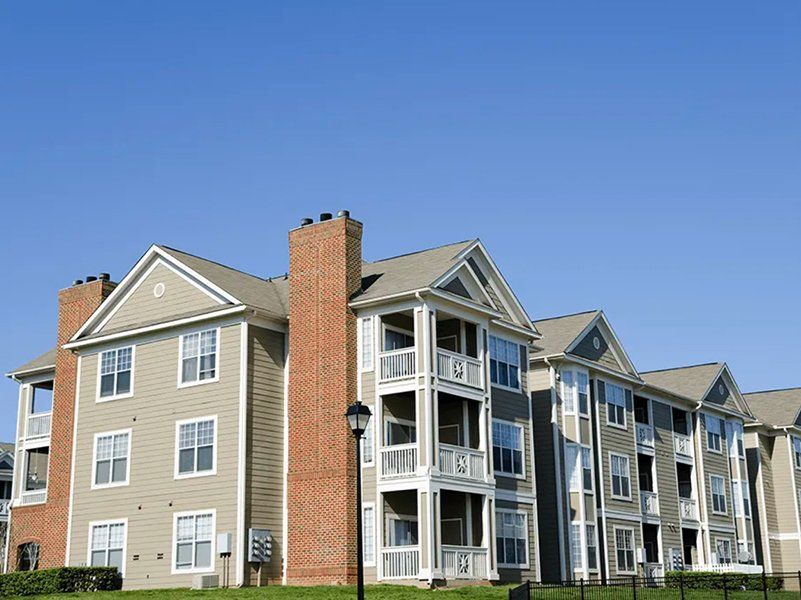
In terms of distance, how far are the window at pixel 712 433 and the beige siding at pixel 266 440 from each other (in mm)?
27063

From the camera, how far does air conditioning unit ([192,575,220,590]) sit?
33.5 metres

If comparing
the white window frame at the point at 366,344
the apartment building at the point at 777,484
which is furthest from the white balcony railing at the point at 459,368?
the apartment building at the point at 777,484

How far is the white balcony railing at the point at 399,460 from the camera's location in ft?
111

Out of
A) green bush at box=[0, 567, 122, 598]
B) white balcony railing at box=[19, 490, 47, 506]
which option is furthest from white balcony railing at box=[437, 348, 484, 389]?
white balcony railing at box=[19, 490, 47, 506]

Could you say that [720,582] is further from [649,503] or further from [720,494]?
[720,494]

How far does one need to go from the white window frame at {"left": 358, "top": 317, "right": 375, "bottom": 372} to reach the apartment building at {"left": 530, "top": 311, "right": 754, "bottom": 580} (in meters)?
10.3

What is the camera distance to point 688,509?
172 feet

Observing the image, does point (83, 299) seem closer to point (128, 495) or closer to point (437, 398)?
point (128, 495)

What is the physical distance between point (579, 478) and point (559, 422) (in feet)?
7.77

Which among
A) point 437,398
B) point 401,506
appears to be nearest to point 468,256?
point 437,398

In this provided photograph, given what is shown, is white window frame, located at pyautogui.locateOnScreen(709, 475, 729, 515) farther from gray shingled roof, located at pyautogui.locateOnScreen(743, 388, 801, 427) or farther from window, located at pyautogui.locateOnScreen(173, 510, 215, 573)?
window, located at pyautogui.locateOnScreen(173, 510, 215, 573)

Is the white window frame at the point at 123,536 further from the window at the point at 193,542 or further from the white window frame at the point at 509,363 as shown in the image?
the white window frame at the point at 509,363

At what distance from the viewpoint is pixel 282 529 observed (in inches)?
1389

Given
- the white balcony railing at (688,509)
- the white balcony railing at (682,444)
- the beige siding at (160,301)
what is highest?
the beige siding at (160,301)
